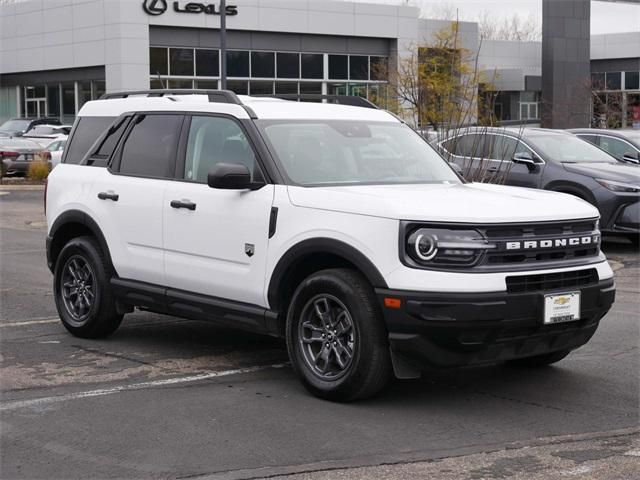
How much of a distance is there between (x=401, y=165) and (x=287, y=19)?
4884 centimetres

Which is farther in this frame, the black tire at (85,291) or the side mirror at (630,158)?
the side mirror at (630,158)

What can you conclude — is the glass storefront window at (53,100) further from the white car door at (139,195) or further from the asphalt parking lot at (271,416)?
the white car door at (139,195)

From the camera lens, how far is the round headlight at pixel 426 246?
6.01 meters

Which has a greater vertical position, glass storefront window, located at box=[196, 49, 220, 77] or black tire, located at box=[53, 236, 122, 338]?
glass storefront window, located at box=[196, 49, 220, 77]

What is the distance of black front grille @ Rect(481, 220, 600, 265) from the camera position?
20.0ft

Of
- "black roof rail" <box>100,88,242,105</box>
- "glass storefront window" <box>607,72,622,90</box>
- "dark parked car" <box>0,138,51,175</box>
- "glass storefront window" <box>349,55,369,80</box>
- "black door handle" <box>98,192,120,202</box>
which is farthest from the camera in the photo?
"glass storefront window" <box>607,72,622,90</box>

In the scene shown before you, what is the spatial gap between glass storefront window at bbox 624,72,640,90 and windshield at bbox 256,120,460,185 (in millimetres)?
69699

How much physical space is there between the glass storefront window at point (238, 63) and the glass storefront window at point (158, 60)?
11.5ft

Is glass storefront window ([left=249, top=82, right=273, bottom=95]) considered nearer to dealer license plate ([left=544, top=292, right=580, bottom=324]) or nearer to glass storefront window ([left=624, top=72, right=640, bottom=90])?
glass storefront window ([left=624, top=72, right=640, bottom=90])

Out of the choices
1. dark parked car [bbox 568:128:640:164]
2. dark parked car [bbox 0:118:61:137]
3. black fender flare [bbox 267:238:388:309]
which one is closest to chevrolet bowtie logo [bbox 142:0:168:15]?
dark parked car [bbox 0:118:61:137]

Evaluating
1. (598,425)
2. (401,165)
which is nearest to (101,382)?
(401,165)

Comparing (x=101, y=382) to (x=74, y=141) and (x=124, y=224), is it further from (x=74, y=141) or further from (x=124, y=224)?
(x=74, y=141)

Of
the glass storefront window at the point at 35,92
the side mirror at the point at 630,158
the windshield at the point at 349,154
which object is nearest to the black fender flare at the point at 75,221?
the windshield at the point at 349,154

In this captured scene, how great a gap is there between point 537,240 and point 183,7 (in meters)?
47.7
